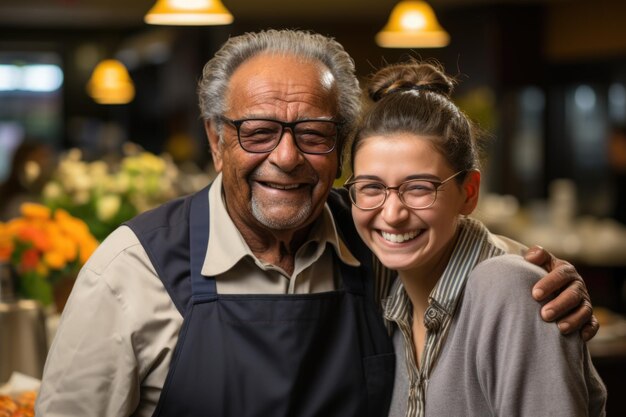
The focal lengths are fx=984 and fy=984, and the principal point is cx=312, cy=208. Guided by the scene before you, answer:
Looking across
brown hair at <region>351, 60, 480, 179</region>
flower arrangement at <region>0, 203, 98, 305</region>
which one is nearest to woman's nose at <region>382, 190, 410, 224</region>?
brown hair at <region>351, 60, 480, 179</region>

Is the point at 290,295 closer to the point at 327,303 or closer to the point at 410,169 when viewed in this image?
the point at 327,303

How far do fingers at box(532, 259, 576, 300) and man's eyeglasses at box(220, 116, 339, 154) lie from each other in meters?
0.55

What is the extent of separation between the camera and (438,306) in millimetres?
1961

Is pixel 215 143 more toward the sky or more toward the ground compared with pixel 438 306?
more toward the sky

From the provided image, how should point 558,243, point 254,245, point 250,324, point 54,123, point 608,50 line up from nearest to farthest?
point 250,324 < point 254,245 < point 558,243 < point 608,50 < point 54,123

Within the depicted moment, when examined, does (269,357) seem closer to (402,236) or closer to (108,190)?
(402,236)

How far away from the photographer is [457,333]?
1901 millimetres

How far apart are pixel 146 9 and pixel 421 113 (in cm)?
960

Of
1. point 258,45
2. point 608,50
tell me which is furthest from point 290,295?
point 608,50

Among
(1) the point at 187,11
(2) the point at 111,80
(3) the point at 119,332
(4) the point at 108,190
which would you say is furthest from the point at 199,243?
(2) the point at 111,80

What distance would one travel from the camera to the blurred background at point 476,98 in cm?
789

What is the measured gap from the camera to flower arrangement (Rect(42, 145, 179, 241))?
3811 mm

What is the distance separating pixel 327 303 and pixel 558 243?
6.20m

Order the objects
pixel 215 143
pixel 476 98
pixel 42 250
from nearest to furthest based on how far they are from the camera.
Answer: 1. pixel 215 143
2. pixel 42 250
3. pixel 476 98
